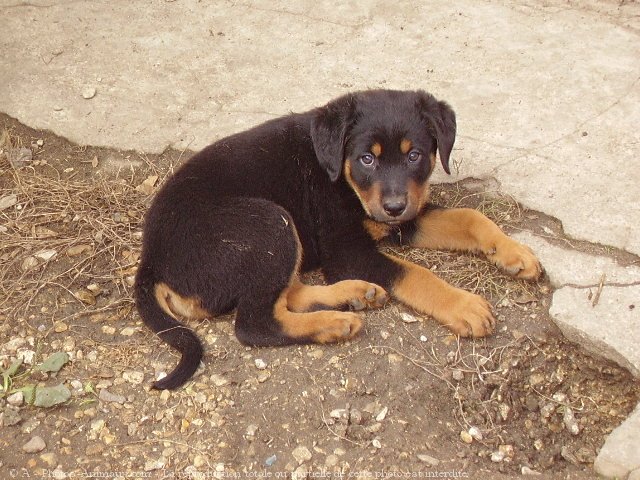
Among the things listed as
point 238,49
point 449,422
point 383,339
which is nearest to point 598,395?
point 449,422

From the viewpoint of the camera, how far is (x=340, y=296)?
3.47 meters

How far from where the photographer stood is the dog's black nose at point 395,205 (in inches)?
132

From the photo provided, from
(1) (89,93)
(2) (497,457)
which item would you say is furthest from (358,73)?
(2) (497,457)

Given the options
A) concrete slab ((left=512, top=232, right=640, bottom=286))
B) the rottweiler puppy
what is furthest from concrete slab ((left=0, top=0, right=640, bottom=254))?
the rottweiler puppy

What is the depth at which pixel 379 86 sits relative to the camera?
4977 mm

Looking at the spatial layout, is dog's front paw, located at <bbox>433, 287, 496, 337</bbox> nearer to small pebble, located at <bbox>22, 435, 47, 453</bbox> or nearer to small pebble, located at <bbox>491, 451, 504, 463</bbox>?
small pebble, located at <bbox>491, 451, 504, 463</bbox>

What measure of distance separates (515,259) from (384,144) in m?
0.84

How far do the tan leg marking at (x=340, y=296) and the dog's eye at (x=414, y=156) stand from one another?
2.03ft

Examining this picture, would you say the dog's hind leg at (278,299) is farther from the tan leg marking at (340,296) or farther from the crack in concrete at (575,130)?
the crack in concrete at (575,130)

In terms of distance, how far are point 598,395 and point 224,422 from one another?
1.61 m

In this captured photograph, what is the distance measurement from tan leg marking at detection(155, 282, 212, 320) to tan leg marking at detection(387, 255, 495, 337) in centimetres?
92

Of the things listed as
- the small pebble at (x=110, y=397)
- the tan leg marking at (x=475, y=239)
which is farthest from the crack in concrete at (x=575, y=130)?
the small pebble at (x=110, y=397)

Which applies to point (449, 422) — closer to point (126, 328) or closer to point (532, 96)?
point (126, 328)

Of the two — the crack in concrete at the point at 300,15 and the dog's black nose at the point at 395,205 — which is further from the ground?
the dog's black nose at the point at 395,205
